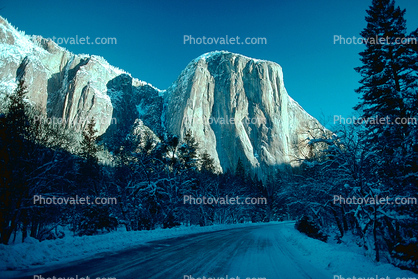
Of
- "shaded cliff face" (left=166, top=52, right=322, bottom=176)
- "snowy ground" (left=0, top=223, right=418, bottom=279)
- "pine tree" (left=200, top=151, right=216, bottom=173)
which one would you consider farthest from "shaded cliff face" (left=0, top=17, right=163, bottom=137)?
"snowy ground" (left=0, top=223, right=418, bottom=279)

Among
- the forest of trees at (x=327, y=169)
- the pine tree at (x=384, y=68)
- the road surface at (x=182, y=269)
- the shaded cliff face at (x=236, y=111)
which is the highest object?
the shaded cliff face at (x=236, y=111)

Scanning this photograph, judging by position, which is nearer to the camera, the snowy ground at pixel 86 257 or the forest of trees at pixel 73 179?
the snowy ground at pixel 86 257

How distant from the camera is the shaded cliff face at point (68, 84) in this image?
5950 inches

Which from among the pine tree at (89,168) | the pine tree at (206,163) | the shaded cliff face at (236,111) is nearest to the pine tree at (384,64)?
the pine tree at (89,168)

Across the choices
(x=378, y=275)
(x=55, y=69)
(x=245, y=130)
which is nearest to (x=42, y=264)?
(x=378, y=275)

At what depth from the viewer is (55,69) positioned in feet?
591

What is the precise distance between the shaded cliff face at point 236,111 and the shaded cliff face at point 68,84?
120 feet

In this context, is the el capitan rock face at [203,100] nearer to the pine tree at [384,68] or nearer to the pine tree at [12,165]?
the pine tree at [384,68]

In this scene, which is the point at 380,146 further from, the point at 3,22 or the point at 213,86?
the point at 3,22

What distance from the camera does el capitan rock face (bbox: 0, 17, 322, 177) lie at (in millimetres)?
136000

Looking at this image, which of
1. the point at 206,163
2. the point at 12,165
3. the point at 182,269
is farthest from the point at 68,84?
the point at 182,269

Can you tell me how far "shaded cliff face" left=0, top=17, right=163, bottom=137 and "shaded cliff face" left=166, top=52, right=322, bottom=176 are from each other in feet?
120

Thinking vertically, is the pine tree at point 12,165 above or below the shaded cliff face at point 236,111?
below

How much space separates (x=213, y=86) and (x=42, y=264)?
505 ft
